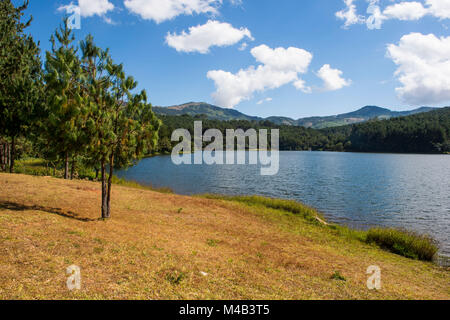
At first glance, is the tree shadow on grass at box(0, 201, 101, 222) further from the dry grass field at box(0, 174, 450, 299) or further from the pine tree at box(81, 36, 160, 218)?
the pine tree at box(81, 36, 160, 218)

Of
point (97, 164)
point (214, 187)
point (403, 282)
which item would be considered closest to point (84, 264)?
point (97, 164)

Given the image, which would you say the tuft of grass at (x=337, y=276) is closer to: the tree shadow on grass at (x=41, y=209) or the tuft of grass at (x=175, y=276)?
the tuft of grass at (x=175, y=276)

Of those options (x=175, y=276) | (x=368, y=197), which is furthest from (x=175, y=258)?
(x=368, y=197)

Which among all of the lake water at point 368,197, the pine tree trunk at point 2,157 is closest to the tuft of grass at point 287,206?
the lake water at point 368,197

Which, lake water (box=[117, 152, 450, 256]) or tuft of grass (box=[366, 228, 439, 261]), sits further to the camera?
lake water (box=[117, 152, 450, 256])

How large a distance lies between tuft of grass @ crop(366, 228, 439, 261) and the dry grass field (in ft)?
4.52

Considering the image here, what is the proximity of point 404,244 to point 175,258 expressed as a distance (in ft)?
56.5

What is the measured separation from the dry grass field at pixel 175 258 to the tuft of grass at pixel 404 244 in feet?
4.52

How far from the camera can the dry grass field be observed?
8641 mm

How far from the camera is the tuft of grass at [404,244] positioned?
17641mm

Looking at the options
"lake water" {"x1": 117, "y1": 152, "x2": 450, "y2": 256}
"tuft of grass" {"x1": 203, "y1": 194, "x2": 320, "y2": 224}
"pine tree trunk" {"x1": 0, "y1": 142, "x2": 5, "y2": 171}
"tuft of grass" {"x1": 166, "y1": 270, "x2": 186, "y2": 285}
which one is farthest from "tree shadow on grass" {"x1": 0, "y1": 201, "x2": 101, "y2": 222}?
"pine tree trunk" {"x1": 0, "y1": 142, "x2": 5, "y2": 171}

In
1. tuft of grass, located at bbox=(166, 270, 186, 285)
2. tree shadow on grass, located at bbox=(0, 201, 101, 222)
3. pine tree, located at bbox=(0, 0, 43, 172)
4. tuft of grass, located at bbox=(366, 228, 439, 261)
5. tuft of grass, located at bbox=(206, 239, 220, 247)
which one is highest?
pine tree, located at bbox=(0, 0, 43, 172)

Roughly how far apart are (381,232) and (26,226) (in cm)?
2382
